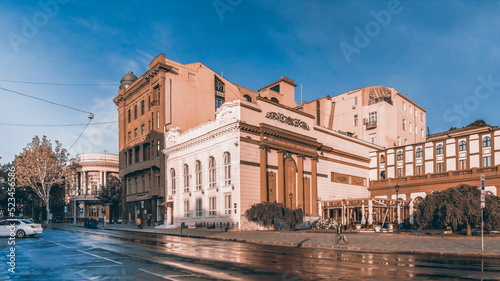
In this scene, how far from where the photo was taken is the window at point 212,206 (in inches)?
1656

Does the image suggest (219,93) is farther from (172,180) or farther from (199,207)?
(199,207)

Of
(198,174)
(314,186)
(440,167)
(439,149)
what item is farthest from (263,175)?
(439,149)

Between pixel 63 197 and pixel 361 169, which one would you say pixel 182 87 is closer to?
pixel 361 169

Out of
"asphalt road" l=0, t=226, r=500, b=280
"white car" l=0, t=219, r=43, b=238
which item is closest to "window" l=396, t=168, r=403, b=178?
"asphalt road" l=0, t=226, r=500, b=280

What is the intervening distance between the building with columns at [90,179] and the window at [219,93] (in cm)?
3229

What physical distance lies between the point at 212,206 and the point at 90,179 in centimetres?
4526

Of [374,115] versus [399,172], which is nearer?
[399,172]

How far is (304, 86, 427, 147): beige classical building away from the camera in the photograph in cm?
6297

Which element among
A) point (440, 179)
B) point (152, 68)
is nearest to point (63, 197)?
point (152, 68)

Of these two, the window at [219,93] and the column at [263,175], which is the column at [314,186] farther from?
the window at [219,93]

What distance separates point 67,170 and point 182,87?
34.7 meters

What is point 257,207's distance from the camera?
38.0m

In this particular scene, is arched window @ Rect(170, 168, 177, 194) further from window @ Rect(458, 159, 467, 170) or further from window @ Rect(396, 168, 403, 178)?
window @ Rect(458, 159, 467, 170)

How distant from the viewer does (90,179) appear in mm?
78250
